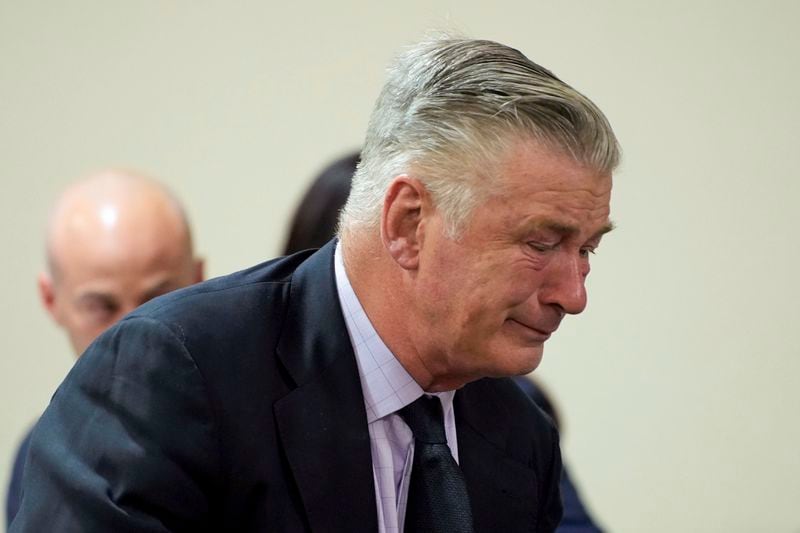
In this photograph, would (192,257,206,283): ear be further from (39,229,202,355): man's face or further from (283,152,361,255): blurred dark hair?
(283,152,361,255): blurred dark hair

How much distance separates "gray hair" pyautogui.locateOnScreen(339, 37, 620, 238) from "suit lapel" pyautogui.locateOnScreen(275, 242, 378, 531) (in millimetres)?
127

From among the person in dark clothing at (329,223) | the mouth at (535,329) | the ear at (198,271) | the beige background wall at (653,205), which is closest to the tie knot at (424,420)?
the mouth at (535,329)

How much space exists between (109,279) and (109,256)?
43 millimetres

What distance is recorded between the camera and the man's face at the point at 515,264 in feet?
5.18

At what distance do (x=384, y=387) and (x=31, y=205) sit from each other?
1.99 metres

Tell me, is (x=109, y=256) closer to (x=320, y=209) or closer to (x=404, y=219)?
(x=320, y=209)

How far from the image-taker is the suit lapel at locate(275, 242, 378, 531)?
5.21 feet

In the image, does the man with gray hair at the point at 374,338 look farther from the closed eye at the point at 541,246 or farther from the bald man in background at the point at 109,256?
the bald man in background at the point at 109,256

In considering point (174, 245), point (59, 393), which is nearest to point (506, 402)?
point (59, 393)

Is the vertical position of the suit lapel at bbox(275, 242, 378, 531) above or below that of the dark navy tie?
above

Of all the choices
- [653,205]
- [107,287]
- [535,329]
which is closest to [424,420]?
[535,329]

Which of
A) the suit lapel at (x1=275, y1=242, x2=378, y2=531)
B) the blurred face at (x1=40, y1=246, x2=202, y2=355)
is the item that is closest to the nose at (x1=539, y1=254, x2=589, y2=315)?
the suit lapel at (x1=275, y1=242, x2=378, y2=531)

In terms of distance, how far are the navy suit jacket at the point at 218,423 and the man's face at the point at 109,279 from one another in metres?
0.66

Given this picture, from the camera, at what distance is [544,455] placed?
1.91 m
